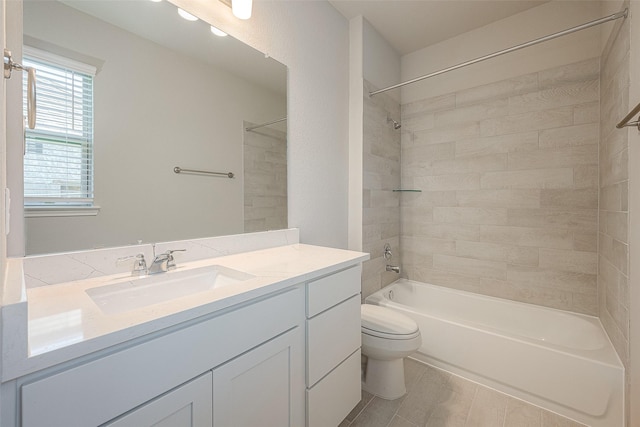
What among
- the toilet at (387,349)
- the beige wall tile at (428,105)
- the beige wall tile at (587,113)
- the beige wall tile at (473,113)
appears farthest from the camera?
the beige wall tile at (428,105)

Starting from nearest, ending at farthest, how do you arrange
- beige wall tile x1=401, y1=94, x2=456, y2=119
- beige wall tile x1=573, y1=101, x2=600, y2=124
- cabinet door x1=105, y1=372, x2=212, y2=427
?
cabinet door x1=105, y1=372, x2=212, y2=427 → beige wall tile x1=573, y1=101, x2=600, y2=124 → beige wall tile x1=401, y1=94, x2=456, y2=119

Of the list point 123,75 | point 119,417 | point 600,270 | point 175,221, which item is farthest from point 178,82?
point 600,270

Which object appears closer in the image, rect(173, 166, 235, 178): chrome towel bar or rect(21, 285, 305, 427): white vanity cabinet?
rect(21, 285, 305, 427): white vanity cabinet

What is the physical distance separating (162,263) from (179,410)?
566 mm

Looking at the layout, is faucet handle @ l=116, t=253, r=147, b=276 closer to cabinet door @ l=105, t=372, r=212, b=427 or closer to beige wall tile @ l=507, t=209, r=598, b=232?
cabinet door @ l=105, t=372, r=212, b=427

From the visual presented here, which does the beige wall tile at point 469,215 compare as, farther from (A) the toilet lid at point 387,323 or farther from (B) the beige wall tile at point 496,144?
(A) the toilet lid at point 387,323

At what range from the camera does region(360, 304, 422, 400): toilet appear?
1592 millimetres

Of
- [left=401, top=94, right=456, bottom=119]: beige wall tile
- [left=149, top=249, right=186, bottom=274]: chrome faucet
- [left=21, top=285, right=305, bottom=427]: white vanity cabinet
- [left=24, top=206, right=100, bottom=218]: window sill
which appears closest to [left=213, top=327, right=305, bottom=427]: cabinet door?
[left=21, top=285, right=305, bottom=427]: white vanity cabinet

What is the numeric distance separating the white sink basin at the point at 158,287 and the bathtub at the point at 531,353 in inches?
53.7

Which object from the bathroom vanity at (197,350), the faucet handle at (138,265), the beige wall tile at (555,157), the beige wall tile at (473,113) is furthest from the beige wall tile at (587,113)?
the faucet handle at (138,265)

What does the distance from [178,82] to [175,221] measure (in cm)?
64

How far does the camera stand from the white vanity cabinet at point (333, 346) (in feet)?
3.71

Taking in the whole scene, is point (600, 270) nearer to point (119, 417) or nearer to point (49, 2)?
point (119, 417)

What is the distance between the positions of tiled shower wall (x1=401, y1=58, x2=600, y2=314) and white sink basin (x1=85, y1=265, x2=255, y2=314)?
2014 mm
